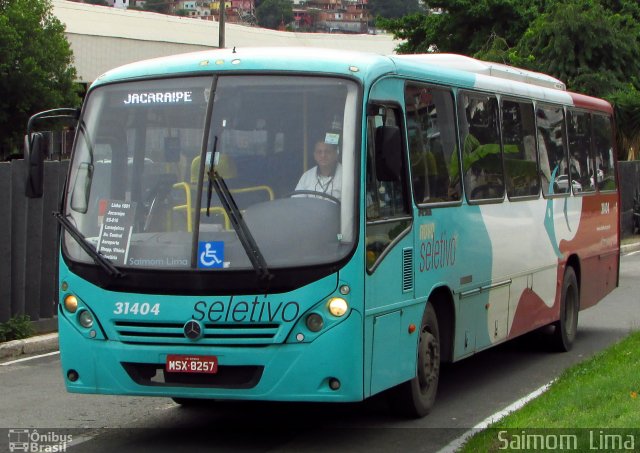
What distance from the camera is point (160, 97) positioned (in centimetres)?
850

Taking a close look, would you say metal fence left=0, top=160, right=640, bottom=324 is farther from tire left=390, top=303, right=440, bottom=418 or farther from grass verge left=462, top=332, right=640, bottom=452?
grass verge left=462, top=332, right=640, bottom=452

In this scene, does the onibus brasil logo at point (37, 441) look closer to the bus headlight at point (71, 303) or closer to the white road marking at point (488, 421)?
the bus headlight at point (71, 303)

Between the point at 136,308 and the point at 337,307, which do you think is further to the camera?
the point at 136,308

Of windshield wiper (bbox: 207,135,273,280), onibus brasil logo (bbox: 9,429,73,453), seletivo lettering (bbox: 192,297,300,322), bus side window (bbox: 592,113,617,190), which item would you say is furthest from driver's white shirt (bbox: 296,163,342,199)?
bus side window (bbox: 592,113,617,190)

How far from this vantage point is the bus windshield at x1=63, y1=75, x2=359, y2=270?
791 cm

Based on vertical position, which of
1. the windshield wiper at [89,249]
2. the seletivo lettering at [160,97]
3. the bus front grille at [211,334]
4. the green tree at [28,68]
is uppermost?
the green tree at [28,68]

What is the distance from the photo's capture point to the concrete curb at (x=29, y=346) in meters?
13.1

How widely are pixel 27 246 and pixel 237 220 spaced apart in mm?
7016

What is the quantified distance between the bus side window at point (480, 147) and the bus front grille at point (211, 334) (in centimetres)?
312

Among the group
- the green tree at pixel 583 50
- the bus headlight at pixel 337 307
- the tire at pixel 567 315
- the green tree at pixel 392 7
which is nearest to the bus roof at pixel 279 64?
the bus headlight at pixel 337 307

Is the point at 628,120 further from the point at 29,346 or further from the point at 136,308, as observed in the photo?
the point at 136,308

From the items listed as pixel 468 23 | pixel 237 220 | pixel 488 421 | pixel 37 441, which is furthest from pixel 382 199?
pixel 468 23

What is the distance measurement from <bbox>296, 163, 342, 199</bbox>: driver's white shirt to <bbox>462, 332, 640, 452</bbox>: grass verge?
6.08ft

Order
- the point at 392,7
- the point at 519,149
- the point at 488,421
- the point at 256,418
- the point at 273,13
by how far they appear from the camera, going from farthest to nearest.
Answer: the point at 273,13 < the point at 392,7 < the point at 519,149 < the point at 256,418 < the point at 488,421
